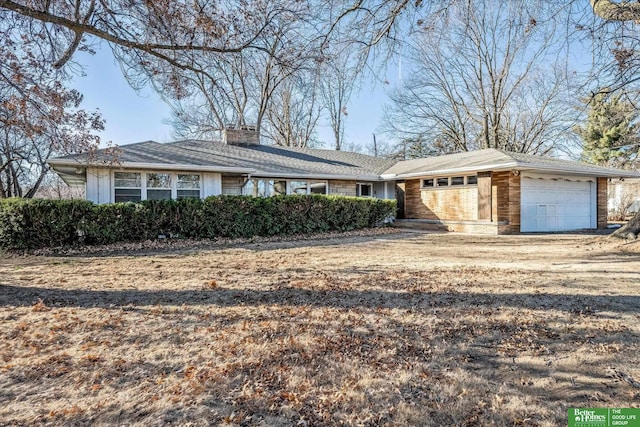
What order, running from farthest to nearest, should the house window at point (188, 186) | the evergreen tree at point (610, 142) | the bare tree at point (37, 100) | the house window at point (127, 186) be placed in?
the evergreen tree at point (610, 142)
the house window at point (188, 186)
the house window at point (127, 186)
the bare tree at point (37, 100)

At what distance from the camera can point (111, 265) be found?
6457 mm

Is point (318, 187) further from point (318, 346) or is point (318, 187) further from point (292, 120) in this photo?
point (292, 120)

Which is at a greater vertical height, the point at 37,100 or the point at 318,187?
the point at 37,100

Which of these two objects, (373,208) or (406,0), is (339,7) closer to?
(406,0)

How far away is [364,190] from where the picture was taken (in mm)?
Result: 17203

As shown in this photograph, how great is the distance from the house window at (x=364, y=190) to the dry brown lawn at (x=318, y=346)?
446 inches

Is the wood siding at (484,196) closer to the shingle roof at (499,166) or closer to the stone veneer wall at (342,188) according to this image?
the shingle roof at (499,166)

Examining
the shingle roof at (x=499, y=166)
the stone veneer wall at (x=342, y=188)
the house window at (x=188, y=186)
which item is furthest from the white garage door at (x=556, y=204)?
the house window at (x=188, y=186)

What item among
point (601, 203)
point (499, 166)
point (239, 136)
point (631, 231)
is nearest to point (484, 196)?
point (499, 166)

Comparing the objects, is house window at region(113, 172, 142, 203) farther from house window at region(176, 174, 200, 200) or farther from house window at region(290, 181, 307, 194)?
house window at region(290, 181, 307, 194)

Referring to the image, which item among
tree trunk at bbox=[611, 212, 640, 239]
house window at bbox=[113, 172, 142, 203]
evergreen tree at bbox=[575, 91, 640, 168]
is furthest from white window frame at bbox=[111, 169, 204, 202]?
evergreen tree at bbox=[575, 91, 640, 168]

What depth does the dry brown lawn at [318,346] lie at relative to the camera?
2.08m

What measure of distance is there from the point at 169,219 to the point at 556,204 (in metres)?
Result: 14.6

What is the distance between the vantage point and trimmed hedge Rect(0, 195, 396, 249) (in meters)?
8.00
